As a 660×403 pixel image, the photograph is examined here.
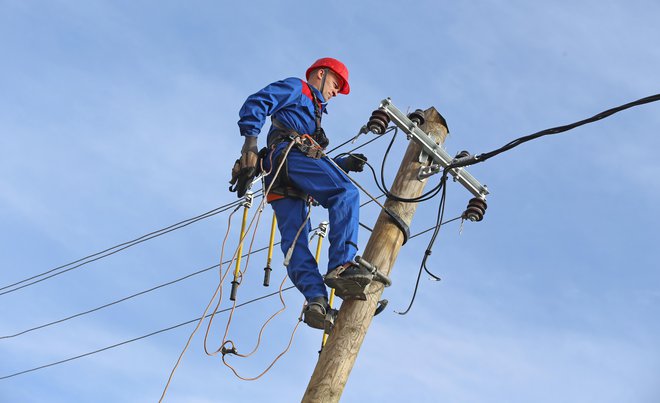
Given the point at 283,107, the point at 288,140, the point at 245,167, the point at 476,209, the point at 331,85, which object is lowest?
the point at 245,167

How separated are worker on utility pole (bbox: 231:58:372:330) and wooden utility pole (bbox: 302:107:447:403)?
14 cm

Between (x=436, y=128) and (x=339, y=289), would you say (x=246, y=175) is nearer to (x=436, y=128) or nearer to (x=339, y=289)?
(x=339, y=289)

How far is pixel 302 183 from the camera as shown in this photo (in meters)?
7.21

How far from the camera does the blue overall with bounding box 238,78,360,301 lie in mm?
6926

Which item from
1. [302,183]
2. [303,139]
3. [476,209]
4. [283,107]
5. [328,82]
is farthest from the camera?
[328,82]

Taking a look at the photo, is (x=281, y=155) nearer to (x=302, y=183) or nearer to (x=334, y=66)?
(x=302, y=183)

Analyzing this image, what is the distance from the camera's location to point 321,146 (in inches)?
297

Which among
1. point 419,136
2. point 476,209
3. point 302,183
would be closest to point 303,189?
point 302,183

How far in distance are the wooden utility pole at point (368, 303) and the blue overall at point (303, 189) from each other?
0.68ft

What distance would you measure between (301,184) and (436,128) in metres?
A: 1.15

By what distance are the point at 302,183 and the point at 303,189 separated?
45mm

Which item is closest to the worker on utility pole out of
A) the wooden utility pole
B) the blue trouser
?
the blue trouser

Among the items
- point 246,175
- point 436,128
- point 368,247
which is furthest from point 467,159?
point 246,175

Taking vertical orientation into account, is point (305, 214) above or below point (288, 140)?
below
